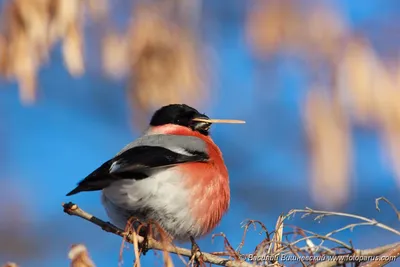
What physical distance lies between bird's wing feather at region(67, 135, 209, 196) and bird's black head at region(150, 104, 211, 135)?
0.70 feet

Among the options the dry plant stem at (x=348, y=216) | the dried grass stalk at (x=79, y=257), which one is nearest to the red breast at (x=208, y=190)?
the dry plant stem at (x=348, y=216)

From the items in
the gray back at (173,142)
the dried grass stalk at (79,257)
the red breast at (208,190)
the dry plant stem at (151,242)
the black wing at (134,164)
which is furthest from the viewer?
the gray back at (173,142)

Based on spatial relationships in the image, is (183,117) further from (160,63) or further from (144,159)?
(144,159)

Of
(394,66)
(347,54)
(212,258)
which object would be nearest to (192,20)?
(347,54)

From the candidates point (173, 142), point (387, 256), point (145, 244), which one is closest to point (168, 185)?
point (173, 142)

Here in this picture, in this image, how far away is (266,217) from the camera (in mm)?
4609

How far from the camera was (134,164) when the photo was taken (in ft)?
7.59

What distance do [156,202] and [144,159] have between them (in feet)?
0.50

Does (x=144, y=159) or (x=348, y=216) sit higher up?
(x=144, y=159)

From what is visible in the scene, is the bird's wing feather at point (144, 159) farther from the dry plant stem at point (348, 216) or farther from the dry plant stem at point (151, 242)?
the dry plant stem at point (348, 216)

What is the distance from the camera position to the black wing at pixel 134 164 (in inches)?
83.3

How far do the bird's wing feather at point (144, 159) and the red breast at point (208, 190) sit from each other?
0.04m

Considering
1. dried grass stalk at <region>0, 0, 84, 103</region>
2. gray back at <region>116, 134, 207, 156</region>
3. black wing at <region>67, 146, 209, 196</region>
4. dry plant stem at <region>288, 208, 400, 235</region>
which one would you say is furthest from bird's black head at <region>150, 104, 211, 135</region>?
dry plant stem at <region>288, 208, 400, 235</region>

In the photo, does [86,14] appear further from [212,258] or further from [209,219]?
[212,258]
